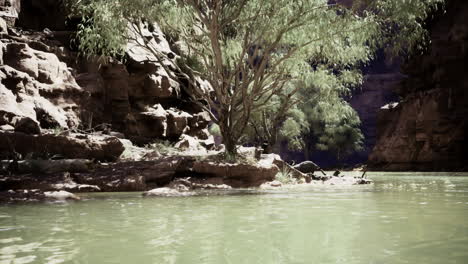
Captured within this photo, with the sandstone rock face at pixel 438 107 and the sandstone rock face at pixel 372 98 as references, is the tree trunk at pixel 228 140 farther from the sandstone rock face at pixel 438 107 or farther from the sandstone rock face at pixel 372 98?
the sandstone rock face at pixel 372 98

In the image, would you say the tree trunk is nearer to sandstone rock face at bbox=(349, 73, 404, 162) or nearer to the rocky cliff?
the rocky cliff

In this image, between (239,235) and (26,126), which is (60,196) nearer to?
(239,235)

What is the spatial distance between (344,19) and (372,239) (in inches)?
417

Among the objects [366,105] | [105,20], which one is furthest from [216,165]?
[366,105]

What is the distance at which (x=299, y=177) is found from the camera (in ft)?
49.2

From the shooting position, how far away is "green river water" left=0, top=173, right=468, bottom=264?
296 centimetres

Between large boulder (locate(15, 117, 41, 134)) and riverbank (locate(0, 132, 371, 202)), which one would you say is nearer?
riverbank (locate(0, 132, 371, 202))

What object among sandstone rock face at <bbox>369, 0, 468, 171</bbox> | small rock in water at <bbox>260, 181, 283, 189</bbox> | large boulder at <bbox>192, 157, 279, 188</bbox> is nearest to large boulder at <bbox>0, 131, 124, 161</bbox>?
large boulder at <bbox>192, 157, 279, 188</bbox>

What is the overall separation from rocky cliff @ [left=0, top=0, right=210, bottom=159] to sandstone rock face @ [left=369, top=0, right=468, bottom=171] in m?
17.7

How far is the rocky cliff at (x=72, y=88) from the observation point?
49.8 feet

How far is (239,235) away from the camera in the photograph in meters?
3.85

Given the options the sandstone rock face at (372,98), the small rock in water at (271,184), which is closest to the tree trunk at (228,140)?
the small rock in water at (271,184)

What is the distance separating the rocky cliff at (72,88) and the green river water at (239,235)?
28.4 ft

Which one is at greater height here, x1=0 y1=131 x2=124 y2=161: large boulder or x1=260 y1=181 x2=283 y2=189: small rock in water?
x1=0 y1=131 x2=124 y2=161: large boulder
